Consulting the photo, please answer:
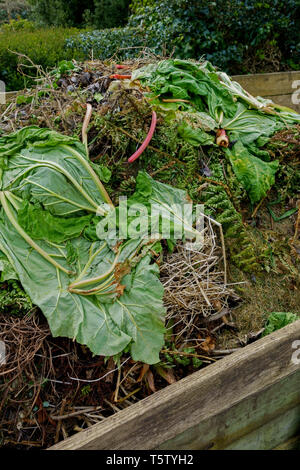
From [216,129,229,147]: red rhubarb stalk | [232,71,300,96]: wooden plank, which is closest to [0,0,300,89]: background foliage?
[232,71,300,96]: wooden plank

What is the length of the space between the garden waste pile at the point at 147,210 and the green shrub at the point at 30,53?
2.61 metres

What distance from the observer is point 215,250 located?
2.49 meters

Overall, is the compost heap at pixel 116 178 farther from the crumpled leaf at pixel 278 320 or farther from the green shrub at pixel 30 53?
the green shrub at pixel 30 53

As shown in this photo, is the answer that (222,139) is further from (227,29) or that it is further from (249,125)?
(227,29)

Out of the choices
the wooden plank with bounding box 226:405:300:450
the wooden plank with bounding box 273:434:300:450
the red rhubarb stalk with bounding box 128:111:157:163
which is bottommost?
the wooden plank with bounding box 273:434:300:450

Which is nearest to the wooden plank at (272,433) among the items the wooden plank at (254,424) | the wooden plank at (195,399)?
the wooden plank at (254,424)

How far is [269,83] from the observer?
491 cm

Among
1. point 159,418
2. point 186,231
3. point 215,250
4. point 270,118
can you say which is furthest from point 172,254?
point 270,118

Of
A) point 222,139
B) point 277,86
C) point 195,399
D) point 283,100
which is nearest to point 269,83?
point 277,86

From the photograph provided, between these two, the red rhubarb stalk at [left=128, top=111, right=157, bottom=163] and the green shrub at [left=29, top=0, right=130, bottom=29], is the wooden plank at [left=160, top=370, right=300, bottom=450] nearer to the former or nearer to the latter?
the red rhubarb stalk at [left=128, top=111, right=157, bottom=163]

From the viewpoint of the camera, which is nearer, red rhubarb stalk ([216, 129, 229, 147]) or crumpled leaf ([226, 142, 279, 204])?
crumpled leaf ([226, 142, 279, 204])

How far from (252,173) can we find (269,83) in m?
2.70

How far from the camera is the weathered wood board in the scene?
481 cm
